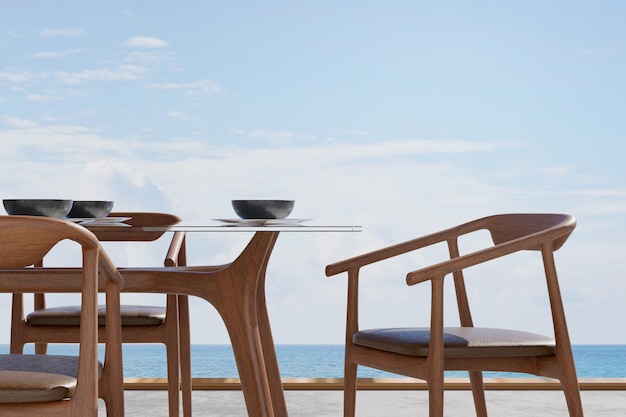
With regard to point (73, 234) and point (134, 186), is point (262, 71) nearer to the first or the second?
point (134, 186)

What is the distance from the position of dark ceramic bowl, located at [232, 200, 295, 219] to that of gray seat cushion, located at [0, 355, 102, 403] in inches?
22.5

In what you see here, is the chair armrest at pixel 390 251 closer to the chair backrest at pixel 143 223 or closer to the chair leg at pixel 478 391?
the chair leg at pixel 478 391

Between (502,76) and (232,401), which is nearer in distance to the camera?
(232,401)

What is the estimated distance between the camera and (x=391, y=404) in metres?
3.62

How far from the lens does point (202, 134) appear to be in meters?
18.6

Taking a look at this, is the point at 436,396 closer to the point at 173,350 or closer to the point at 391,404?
the point at 173,350

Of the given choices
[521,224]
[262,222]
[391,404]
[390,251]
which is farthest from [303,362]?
[262,222]

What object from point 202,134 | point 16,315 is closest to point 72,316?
point 16,315

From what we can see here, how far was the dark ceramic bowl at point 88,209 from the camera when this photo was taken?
2230mm

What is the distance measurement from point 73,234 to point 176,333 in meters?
1.29

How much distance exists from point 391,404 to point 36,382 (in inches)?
88.5

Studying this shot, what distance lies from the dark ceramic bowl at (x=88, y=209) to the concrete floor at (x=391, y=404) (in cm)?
131

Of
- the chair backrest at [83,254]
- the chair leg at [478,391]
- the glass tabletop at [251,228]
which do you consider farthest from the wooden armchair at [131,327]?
the chair backrest at [83,254]

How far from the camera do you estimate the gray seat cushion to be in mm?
1554
